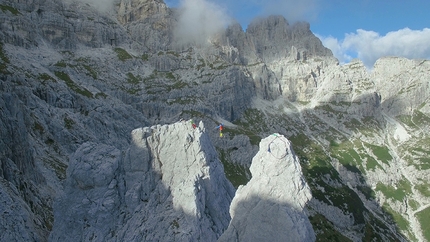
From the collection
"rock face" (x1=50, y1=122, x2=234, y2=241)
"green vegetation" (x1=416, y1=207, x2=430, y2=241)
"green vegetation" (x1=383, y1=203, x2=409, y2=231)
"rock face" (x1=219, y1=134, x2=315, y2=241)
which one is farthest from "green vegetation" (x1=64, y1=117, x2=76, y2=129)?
"green vegetation" (x1=416, y1=207, x2=430, y2=241)

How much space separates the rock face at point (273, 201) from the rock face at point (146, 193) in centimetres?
1257

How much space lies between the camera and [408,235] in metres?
182

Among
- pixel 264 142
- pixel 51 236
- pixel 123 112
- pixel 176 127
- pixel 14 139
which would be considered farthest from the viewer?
pixel 123 112

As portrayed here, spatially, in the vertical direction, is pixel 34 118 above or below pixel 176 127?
below

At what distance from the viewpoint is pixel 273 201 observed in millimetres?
25719

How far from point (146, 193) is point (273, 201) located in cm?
A: 2025

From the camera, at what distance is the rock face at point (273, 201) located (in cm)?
2438

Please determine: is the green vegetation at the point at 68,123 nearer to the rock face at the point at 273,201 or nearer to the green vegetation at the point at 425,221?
the rock face at the point at 273,201

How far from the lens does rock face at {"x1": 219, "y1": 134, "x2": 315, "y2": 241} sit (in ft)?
80.0

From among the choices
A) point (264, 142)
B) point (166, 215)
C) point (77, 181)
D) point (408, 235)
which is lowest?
point (408, 235)

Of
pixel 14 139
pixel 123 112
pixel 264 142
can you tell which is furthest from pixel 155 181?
pixel 123 112

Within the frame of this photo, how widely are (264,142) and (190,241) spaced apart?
15213 mm

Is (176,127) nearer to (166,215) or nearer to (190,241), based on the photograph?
(166,215)

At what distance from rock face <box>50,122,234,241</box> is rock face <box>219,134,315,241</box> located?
1257cm
